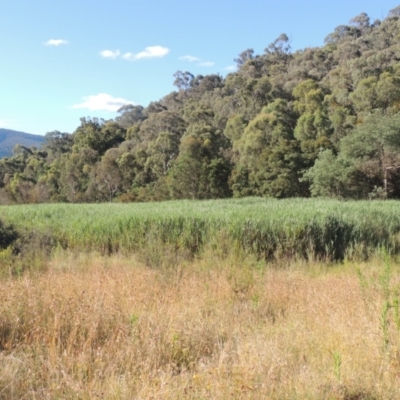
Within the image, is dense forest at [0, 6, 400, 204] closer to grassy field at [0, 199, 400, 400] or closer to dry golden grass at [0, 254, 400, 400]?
grassy field at [0, 199, 400, 400]

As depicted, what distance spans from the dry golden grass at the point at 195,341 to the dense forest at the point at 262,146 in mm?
30335

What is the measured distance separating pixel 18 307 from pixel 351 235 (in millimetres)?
9795

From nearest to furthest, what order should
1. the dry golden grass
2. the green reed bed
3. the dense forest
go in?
the dry golden grass → the green reed bed → the dense forest

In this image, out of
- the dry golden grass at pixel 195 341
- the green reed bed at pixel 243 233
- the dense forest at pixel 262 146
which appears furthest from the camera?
the dense forest at pixel 262 146

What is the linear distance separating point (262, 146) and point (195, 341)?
4245cm

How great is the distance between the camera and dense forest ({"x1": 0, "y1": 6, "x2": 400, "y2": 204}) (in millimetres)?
34562

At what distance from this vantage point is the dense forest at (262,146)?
113ft

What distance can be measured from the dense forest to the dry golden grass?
3034cm

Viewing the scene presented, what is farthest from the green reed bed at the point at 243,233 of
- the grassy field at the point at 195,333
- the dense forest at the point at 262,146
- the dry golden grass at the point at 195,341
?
the dense forest at the point at 262,146

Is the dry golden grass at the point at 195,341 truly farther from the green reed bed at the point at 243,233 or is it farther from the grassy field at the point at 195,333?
the green reed bed at the point at 243,233

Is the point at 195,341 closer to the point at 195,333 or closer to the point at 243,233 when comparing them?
the point at 195,333

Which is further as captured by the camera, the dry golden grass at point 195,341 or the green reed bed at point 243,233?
the green reed bed at point 243,233

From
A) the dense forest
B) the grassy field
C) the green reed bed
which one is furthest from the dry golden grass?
the dense forest

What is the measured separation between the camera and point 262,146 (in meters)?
45.2
